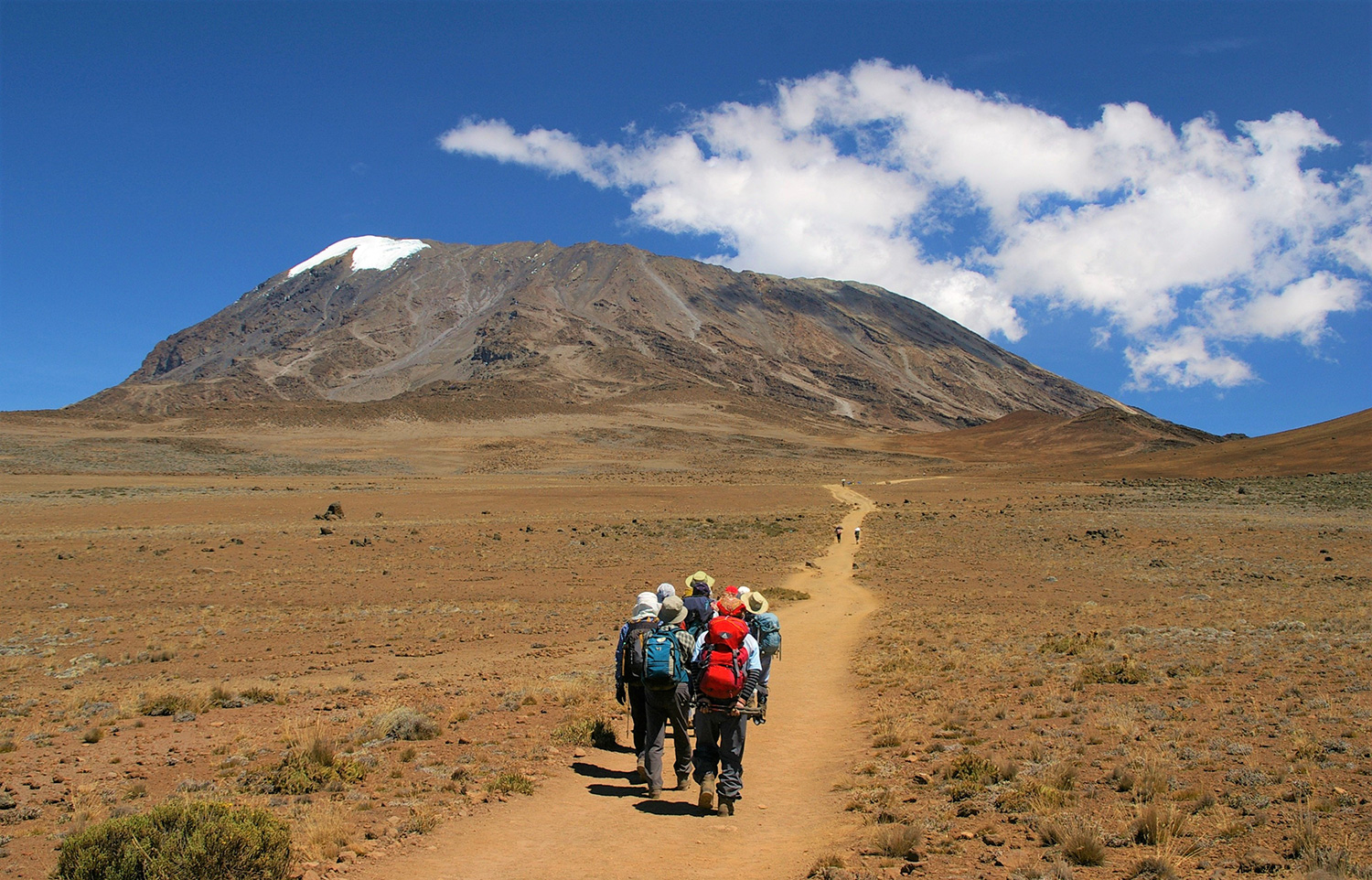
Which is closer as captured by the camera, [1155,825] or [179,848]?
[179,848]

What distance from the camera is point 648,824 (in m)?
6.75

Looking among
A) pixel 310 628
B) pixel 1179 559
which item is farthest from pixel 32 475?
pixel 1179 559

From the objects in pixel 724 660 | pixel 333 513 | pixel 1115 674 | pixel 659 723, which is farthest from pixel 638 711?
pixel 333 513

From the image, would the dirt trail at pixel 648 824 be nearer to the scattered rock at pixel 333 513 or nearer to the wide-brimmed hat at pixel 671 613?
the wide-brimmed hat at pixel 671 613

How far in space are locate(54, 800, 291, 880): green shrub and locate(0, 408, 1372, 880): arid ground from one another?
1.62 feet

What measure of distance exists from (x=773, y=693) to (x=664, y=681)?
17.2 ft

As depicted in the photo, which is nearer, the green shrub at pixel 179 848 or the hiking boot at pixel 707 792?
the green shrub at pixel 179 848

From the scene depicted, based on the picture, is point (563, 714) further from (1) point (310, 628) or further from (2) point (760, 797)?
(1) point (310, 628)

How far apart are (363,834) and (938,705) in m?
7.25

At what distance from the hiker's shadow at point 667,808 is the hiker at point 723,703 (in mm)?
110

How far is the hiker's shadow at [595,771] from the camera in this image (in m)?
8.22

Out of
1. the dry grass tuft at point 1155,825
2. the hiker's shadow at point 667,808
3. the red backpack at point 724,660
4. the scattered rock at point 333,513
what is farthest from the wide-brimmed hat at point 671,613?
the scattered rock at point 333,513

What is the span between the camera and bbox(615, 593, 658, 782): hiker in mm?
7559

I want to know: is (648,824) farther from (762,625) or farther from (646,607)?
(762,625)
